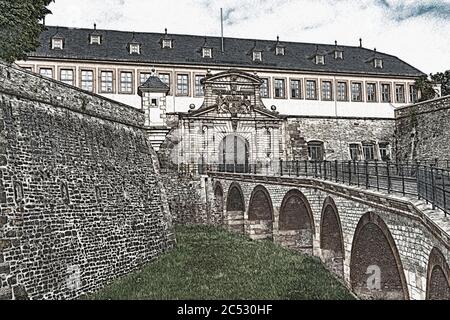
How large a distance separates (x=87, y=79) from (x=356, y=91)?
2114cm

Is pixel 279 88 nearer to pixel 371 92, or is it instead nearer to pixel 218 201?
pixel 371 92

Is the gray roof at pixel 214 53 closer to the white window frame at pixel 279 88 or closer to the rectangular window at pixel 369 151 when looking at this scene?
the white window frame at pixel 279 88

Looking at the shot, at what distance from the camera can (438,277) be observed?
8.47 metres

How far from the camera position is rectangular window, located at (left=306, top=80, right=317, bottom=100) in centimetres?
3428

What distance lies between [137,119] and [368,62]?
23635 mm

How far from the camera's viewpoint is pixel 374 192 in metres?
Result: 11.3

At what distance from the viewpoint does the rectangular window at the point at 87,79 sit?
30422 mm

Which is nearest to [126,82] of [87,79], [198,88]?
[87,79]

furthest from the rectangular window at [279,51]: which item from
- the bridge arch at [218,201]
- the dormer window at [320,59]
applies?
the bridge arch at [218,201]

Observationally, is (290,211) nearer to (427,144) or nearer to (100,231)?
(100,231)

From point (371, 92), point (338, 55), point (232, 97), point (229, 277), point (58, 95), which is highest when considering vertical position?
point (338, 55)

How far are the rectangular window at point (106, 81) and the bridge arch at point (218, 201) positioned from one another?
35.1ft

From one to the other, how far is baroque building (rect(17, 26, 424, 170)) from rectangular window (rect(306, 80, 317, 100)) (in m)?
0.09
